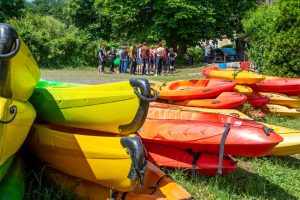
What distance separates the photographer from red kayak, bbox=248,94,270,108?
9250 millimetres

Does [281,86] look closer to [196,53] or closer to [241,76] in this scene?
[241,76]

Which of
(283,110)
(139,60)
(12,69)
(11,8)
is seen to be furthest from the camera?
(11,8)

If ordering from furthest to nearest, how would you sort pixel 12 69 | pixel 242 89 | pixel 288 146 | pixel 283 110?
pixel 283 110
pixel 242 89
pixel 288 146
pixel 12 69

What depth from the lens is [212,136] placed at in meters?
4.86

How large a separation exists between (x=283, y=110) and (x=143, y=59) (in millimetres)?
13237

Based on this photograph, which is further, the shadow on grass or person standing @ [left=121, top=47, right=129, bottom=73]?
person standing @ [left=121, top=47, right=129, bottom=73]

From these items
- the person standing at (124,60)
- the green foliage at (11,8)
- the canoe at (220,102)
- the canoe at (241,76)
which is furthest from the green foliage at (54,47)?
the canoe at (220,102)

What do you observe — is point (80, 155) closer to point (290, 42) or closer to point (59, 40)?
point (290, 42)

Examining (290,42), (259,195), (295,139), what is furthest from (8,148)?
(290,42)

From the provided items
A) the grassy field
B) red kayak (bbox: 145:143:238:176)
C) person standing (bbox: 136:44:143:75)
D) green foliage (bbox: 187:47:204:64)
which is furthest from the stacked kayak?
green foliage (bbox: 187:47:204:64)

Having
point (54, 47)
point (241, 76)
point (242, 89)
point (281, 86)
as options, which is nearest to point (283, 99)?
point (281, 86)

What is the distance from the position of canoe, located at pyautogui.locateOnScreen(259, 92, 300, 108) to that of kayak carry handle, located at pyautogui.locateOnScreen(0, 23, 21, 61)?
783 centimetres

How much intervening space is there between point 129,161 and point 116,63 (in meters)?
20.8

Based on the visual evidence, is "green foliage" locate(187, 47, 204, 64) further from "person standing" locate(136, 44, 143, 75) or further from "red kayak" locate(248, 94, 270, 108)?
"red kayak" locate(248, 94, 270, 108)
